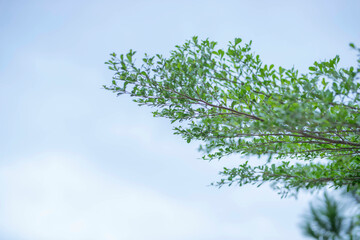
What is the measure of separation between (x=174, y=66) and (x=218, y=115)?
88 cm

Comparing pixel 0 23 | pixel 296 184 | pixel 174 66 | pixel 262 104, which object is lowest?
pixel 296 184

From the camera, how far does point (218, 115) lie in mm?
3990

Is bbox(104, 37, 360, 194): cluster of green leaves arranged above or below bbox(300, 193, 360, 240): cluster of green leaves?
above

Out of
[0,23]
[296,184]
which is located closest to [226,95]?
[296,184]

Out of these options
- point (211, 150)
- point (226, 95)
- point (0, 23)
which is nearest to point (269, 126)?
point (226, 95)

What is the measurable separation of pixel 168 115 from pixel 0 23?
1863cm

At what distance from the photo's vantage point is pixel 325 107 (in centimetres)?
299

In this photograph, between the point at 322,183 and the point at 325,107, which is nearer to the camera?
the point at 325,107

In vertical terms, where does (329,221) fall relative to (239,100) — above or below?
below

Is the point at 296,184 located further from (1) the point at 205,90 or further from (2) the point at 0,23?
(2) the point at 0,23

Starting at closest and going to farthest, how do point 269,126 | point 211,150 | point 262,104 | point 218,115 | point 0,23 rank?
point 269,126 → point 262,104 → point 218,115 → point 211,150 → point 0,23

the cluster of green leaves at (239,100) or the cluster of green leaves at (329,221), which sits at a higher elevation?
the cluster of green leaves at (239,100)

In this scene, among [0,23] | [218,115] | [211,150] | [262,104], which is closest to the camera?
[262,104]

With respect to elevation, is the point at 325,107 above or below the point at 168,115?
below
